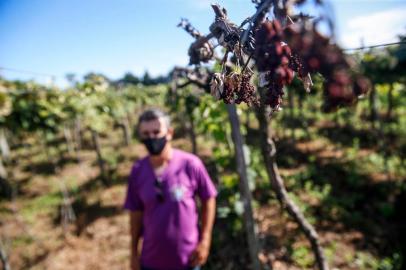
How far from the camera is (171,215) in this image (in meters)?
2.79

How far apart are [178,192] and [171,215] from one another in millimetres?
211

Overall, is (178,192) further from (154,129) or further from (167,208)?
(154,129)

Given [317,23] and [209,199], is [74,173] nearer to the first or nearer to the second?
[209,199]

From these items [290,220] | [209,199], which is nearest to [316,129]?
[290,220]

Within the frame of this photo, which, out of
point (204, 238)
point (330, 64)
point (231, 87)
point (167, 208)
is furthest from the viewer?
point (204, 238)

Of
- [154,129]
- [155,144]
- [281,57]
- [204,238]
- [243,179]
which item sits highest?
[281,57]

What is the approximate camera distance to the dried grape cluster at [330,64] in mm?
820

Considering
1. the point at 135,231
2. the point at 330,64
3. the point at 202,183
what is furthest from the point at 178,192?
the point at 330,64

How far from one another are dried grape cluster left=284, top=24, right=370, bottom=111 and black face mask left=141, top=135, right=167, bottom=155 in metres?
2.30

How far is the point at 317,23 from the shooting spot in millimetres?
824

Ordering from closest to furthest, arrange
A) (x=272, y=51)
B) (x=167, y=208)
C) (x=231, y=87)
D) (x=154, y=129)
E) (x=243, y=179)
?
(x=272, y=51)
(x=231, y=87)
(x=167, y=208)
(x=154, y=129)
(x=243, y=179)

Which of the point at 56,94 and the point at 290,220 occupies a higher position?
the point at 56,94

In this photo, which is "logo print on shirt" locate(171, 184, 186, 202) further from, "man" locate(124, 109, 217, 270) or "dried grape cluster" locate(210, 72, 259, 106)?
"dried grape cluster" locate(210, 72, 259, 106)

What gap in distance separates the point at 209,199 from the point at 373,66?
34.3ft
